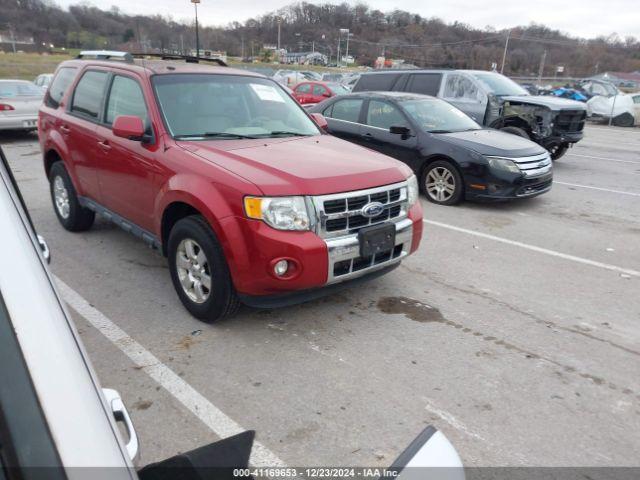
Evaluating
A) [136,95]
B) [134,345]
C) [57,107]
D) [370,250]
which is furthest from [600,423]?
[57,107]

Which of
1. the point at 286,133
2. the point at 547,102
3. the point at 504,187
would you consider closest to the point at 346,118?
the point at 504,187

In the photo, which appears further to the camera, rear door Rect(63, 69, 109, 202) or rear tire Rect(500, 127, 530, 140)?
rear tire Rect(500, 127, 530, 140)

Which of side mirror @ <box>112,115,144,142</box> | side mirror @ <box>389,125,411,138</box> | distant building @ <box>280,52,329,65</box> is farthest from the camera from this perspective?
distant building @ <box>280,52,329,65</box>

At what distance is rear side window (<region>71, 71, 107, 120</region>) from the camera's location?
479cm

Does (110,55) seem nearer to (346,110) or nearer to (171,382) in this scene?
(171,382)

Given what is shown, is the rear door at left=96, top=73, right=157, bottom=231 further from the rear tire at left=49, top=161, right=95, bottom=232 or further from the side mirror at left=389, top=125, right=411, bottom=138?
the side mirror at left=389, top=125, right=411, bottom=138

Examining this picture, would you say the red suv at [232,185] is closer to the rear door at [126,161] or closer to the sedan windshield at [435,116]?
the rear door at [126,161]

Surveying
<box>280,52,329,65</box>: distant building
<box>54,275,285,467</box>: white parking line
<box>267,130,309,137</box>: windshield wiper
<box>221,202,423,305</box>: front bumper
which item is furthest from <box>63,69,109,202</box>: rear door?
<box>280,52,329,65</box>: distant building

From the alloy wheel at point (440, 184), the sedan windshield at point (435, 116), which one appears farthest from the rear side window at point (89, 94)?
the alloy wheel at point (440, 184)

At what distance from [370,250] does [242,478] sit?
7.86 feet

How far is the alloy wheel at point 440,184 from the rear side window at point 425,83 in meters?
3.86

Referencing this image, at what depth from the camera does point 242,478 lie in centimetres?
126

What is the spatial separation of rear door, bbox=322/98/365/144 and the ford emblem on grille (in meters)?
4.85

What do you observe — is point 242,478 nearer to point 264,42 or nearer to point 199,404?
point 199,404
